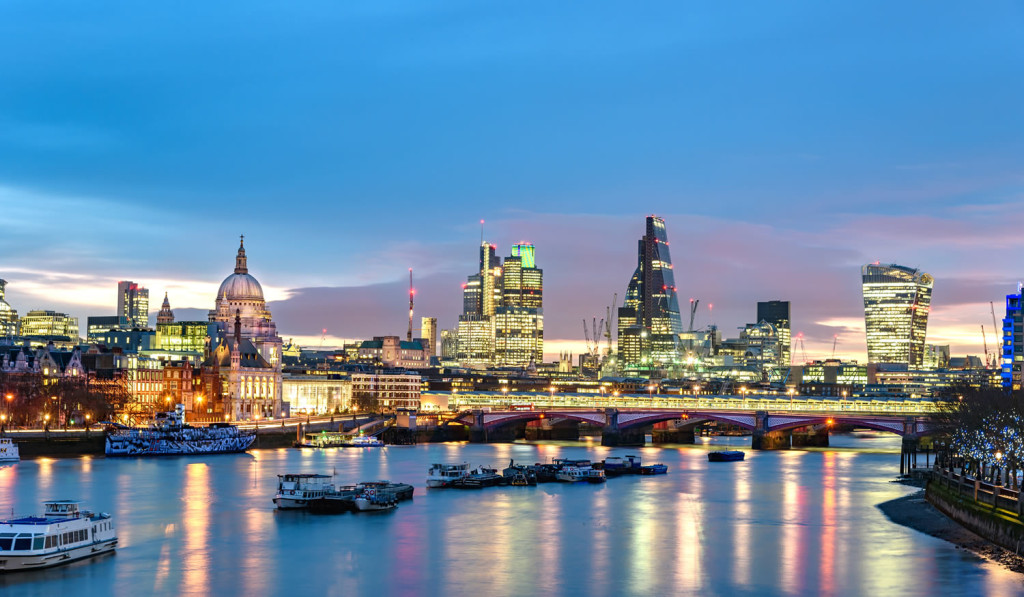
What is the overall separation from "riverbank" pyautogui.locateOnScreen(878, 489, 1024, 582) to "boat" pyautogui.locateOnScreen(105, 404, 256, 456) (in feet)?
248

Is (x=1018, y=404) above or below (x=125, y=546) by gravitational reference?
above

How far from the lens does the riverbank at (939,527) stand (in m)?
61.4

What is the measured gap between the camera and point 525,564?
6388cm

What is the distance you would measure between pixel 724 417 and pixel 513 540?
97063mm

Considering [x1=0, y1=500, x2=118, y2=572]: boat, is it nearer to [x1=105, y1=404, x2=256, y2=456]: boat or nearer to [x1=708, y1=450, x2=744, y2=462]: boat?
[x1=105, y1=404, x2=256, y2=456]: boat

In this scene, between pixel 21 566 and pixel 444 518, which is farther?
pixel 444 518

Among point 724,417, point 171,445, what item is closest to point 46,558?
point 171,445

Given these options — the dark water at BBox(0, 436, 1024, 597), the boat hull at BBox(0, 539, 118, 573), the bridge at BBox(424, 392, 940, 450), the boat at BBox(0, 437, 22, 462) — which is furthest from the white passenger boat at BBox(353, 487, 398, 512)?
the bridge at BBox(424, 392, 940, 450)

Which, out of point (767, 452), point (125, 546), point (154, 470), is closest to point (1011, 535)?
point (125, 546)

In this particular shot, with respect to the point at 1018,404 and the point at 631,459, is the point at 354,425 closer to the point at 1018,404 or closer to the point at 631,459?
the point at 631,459

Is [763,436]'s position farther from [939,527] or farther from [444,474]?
[939,527]

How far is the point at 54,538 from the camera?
62188 mm

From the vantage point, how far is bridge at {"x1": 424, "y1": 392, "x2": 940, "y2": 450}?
156 m

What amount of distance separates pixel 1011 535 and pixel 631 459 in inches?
2483
